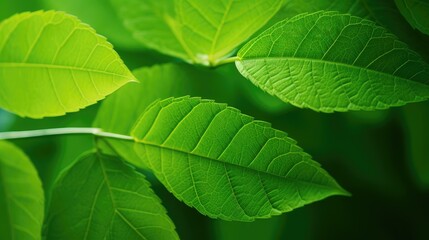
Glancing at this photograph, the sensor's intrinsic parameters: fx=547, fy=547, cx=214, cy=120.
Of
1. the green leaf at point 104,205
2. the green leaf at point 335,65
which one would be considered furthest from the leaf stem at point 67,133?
the green leaf at point 335,65

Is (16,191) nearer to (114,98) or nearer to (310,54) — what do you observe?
(114,98)

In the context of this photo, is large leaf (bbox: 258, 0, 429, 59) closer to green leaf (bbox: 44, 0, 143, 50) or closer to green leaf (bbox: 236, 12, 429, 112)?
green leaf (bbox: 236, 12, 429, 112)

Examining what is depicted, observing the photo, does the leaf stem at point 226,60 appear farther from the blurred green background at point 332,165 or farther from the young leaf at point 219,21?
the blurred green background at point 332,165

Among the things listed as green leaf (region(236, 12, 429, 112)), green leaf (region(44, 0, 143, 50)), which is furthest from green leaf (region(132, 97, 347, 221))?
green leaf (region(44, 0, 143, 50))

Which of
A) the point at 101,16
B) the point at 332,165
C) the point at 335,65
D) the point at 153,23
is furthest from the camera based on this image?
the point at 332,165

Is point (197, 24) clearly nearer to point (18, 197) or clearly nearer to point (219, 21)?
point (219, 21)

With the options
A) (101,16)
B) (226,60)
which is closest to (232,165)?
(226,60)

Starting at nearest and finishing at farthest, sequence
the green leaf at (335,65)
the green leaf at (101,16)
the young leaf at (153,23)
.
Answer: the green leaf at (335,65), the young leaf at (153,23), the green leaf at (101,16)
